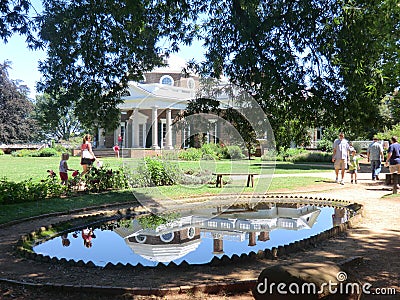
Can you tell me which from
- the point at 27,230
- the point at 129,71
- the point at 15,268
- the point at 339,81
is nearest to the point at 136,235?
the point at 27,230

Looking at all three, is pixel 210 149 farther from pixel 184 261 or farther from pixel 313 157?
pixel 313 157

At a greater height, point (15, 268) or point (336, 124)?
point (336, 124)

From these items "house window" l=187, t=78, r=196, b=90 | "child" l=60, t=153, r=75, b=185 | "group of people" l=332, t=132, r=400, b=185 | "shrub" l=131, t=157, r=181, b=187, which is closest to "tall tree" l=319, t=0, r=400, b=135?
"house window" l=187, t=78, r=196, b=90

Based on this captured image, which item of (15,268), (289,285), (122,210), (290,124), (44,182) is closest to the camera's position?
(289,285)

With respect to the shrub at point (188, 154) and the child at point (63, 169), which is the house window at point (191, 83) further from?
the child at point (63, 169)

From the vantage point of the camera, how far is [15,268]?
6133 mm

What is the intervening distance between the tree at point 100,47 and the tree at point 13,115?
58.4m

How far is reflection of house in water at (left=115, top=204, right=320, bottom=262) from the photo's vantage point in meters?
7.62

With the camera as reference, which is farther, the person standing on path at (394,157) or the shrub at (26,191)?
the person standing on path at (394,157)

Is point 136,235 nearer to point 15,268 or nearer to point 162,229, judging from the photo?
point 162,229

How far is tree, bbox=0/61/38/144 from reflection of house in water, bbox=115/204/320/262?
58.0m

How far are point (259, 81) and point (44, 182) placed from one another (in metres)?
9.17

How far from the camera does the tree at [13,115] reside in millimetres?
62625

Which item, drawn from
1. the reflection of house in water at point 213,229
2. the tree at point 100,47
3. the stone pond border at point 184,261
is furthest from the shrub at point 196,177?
the tree at point 100,47
